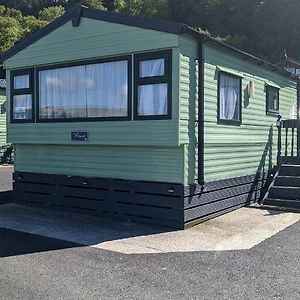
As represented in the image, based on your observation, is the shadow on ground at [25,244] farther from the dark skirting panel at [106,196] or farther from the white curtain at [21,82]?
the white curtain at [21,82]

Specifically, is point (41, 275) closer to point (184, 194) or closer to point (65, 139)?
point (184, 194)

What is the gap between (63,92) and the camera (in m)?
8.57

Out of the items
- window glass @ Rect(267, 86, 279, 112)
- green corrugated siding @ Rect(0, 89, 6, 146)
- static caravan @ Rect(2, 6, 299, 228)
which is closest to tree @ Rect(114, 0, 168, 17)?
green corrugated siding @ Rect(0, 89, 6, 146)

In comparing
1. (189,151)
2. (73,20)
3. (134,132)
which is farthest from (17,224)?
(73,20)

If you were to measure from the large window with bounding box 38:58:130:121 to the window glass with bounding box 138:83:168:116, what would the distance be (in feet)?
0.91

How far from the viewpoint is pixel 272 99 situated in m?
10.6

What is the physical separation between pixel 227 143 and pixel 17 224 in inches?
156

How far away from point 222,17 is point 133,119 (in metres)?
42.2

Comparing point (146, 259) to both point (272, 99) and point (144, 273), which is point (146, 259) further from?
point (272, 99)

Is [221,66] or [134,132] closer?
[134,132]

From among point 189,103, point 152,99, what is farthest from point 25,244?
point 189,103

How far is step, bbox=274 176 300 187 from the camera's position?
32.0 feet

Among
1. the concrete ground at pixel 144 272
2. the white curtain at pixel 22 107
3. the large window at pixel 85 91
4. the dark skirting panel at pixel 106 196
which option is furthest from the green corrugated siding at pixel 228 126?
the white curtain at pixel 22 107

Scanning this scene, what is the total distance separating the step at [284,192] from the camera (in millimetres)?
9320
